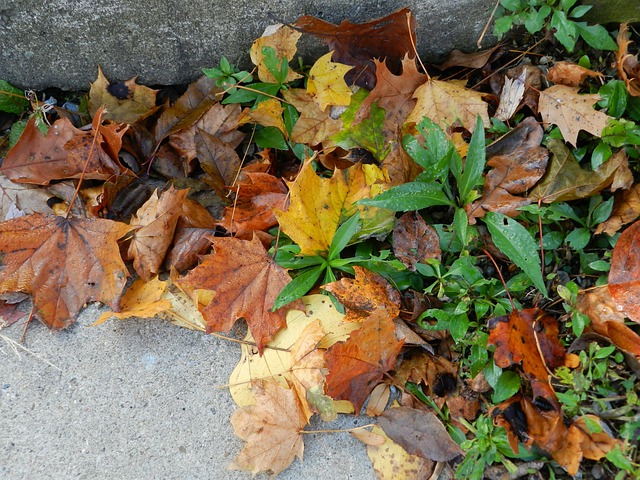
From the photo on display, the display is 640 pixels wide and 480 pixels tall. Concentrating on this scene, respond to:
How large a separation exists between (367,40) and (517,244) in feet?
3.07

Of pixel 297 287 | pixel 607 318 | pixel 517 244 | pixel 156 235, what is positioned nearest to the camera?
pixel 607 318

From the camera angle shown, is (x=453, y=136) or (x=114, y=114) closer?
(x=453, y=136)

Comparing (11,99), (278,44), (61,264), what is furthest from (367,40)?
(11,99)

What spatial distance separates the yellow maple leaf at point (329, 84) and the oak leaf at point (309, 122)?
35 millimetres

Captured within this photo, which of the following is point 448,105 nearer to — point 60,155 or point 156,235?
point 156,235

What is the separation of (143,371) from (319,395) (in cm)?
61

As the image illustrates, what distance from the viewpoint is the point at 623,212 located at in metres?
1.72

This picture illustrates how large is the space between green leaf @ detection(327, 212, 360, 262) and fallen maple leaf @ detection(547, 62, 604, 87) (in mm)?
857

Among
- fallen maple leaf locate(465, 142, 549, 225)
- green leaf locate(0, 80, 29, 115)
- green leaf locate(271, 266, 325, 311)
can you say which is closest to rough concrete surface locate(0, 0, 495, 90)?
green leaf locate(0, 80, 29, 115)

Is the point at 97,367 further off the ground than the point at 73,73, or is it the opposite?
the point at 73,73

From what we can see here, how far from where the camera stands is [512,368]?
1.67 m

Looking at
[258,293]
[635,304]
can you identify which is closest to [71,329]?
[258,293]

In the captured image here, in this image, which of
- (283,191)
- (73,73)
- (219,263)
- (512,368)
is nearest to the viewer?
(512,368)

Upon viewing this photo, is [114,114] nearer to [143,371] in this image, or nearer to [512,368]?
[143,371]
